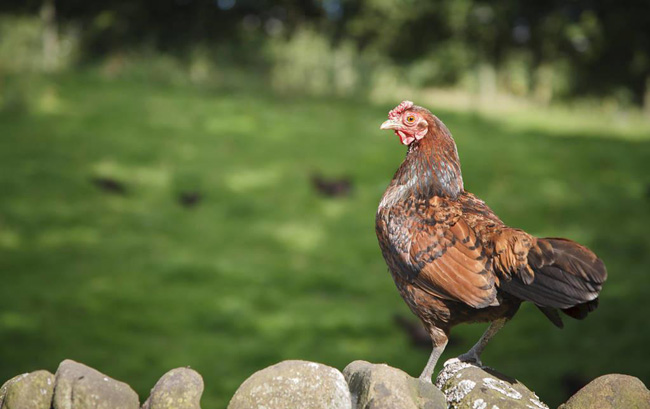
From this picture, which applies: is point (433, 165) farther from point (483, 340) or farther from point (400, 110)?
point (483, 340)

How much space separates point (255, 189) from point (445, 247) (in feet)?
19.5

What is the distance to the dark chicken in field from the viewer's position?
2.89m

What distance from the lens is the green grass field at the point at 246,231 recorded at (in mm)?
6422

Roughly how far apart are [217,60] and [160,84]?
77.2 inches

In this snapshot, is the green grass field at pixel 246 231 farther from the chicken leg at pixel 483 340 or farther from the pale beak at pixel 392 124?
the pale beak at pixel 392 124

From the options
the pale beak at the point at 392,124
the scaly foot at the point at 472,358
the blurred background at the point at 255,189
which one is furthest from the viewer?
the blurred background at the point at 255,189

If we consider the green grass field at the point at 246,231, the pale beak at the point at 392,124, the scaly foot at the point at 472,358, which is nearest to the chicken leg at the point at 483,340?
the scaly foot at the point at 472,358

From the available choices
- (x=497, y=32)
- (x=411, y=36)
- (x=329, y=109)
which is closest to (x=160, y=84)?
(x=329, y=109)

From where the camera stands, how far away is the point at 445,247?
122 inches

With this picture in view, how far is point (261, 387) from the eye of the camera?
2766mm

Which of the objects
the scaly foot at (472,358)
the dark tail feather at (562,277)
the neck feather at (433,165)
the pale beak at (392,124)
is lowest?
the scaly foot at (472,358)

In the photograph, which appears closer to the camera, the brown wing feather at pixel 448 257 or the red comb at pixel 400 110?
the brown wing feather at pixel 448 257

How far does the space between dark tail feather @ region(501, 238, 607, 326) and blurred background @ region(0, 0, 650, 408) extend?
12.3ft

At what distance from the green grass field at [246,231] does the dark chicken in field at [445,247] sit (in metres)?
3.20
